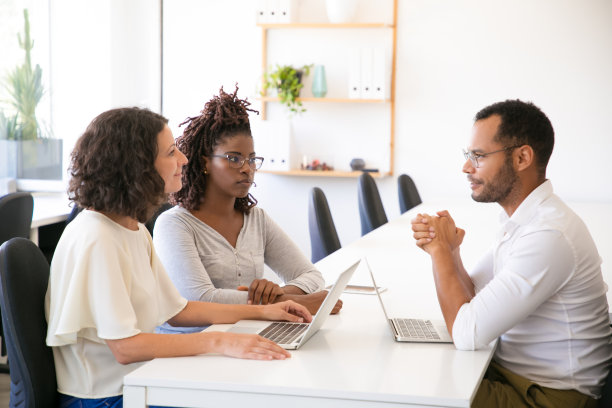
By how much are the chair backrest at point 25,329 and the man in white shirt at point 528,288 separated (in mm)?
911

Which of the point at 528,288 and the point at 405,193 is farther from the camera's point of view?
the point at 405,193

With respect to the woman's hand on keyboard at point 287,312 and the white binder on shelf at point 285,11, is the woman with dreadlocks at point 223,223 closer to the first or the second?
the woman's hand on keyboard at point 287,312

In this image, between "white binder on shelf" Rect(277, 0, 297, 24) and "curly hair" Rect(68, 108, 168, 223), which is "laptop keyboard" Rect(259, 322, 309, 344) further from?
"white binder on shelf" Rect(277, 0, 297, 24)

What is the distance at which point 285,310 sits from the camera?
187 centimetres

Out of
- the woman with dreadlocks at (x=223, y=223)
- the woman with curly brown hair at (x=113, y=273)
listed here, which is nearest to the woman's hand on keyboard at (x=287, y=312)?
the woman with dreadlocks at (x=223, y=223)

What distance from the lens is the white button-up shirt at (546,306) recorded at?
1586mm

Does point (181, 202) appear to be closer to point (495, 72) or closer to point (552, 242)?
point (552, 242)

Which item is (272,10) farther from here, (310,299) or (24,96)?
(310,299)

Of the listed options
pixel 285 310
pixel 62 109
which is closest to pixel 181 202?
pixel 285 310

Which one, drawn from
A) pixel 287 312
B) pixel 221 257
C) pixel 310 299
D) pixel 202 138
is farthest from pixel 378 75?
pixel 287 312

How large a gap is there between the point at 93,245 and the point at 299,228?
14.3 feet

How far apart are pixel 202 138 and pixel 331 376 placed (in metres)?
1.11

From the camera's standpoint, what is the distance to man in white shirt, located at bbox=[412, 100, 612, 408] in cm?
159

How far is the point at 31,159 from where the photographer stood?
4.84 metres
